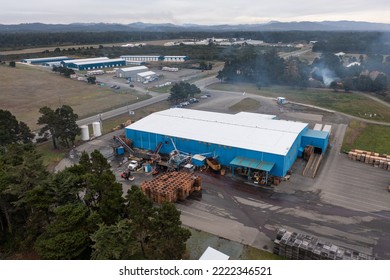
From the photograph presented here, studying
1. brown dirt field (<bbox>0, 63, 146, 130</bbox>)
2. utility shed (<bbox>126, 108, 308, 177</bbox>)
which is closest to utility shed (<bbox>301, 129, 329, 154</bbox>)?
utility shed (<bbox>126, 108, 308, 177</bbox>)

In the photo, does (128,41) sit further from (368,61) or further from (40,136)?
(40,136)

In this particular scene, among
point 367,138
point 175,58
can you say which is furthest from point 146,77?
point 367,138

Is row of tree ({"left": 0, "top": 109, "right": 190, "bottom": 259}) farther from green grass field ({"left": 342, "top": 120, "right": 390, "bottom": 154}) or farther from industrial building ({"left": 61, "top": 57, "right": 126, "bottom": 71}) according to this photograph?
industrial building ({"left": 61, "top": 57, "right": 126, "bottom": 71})

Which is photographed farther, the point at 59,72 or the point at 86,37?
the point at 86,37

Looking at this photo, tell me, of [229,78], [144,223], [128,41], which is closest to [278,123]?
[144,223]

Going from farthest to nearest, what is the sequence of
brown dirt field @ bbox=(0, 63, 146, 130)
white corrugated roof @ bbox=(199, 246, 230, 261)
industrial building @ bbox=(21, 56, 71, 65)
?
industrial building @ bbox=(21, 56, 71, 65), brown dirt field @ bbox=(0, 63, 146, 130), white corrugated roof @ bbox=(199, 246, 230, 261)

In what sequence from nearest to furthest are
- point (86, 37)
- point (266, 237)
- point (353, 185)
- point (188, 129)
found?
point (266, 237) < point (353, 185) < point (188, 129) < point (86, 37)
